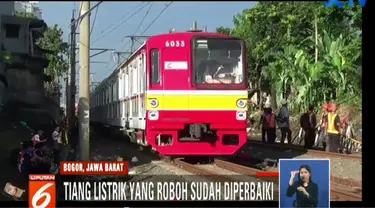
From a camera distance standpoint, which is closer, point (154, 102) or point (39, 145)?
point (39, 145)

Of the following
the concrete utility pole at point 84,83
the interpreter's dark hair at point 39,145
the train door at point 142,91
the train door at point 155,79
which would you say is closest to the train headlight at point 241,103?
the train door at point 155,79

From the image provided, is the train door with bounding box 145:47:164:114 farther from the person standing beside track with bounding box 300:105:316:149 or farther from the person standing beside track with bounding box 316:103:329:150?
the person standing beside track with bounding box 300:105:316:149

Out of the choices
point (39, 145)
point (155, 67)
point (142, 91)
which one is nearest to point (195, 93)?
point (155, 67)

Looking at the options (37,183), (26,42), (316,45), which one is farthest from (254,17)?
(37,183)

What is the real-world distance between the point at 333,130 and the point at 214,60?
148 inches

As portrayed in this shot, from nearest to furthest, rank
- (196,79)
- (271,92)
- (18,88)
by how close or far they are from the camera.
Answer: (196,79), (18,88), (271,92)

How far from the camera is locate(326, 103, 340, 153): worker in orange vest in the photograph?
1099cm

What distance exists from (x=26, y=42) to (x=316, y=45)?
9623 millimetres

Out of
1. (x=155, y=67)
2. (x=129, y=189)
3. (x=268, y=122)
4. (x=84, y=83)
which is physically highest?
(x=155, y=67)

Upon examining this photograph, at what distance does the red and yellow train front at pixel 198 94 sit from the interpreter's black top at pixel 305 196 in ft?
11.9

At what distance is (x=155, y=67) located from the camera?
8.74m

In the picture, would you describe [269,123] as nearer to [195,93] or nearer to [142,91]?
[142,91]

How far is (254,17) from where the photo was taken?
2298 cm

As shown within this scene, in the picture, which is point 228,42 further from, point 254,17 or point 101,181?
point 254,17
